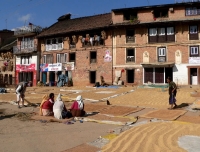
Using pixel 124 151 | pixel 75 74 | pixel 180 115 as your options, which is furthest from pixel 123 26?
pixel 124 151

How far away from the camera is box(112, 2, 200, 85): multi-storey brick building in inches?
997

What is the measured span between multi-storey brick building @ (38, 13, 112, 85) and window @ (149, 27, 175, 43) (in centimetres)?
535

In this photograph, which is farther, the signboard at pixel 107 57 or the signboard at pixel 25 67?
the signboard at pixel 25 67

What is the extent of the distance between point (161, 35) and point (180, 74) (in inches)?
200

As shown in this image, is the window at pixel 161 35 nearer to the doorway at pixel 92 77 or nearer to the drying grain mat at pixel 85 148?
the doorway at pixel 92 77

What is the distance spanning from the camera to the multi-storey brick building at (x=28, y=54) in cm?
3569

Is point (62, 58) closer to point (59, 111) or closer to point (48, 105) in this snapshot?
point (48, 105)

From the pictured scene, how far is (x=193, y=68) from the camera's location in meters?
25.2

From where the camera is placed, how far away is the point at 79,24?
110ft

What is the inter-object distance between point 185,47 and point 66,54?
16.1 m

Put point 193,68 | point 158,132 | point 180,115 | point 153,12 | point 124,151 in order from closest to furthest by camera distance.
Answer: point 124,151 < point 158,132 < point 180,115 < point 193,68 < point 153,12

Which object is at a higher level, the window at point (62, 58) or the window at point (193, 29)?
the window at point (193, 29)

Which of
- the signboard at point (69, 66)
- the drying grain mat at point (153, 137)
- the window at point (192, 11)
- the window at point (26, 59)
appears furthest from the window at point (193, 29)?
the window at point (26, 59)

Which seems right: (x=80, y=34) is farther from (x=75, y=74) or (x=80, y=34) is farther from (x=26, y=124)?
(x=26, y=124)
